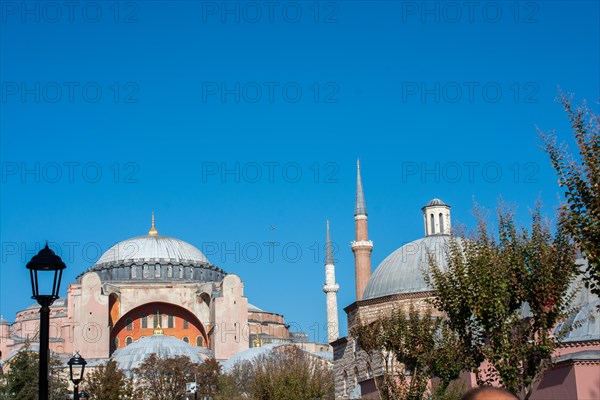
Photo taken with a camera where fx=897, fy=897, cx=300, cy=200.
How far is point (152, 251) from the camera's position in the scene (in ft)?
241

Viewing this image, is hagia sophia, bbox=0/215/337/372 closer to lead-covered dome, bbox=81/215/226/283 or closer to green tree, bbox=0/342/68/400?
lead-covered dome, bbox=81/215/226/283

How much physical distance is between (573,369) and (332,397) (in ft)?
92.8

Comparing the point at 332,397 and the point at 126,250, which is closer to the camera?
the point at 332,397

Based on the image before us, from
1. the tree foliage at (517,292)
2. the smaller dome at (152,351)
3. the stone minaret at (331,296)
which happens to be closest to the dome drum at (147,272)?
the smaller dome at (152,351)

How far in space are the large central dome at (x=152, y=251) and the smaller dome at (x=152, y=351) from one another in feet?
42.6

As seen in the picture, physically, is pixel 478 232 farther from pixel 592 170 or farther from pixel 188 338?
pixel 188 338

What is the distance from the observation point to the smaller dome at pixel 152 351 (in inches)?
2223

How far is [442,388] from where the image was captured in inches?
899

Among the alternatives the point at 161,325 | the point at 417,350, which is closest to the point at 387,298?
the point at 417,350

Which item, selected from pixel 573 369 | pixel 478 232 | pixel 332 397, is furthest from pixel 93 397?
pixel 478 232

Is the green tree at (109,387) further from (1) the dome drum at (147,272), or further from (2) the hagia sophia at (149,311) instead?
(1) the dome drum at (147,272)

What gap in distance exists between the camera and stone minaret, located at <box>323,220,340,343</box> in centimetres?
5778

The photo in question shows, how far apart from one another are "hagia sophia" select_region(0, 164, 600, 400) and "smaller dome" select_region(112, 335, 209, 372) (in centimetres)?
8

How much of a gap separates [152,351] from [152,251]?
16806mm
